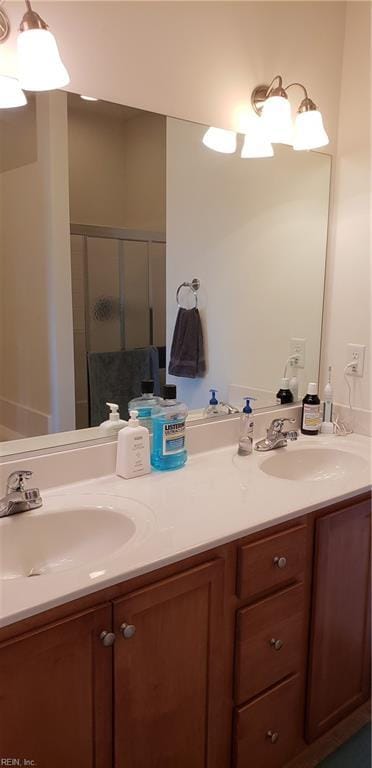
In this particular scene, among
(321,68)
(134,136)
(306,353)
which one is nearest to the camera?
(134,136)

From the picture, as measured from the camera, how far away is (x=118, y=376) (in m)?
1.53

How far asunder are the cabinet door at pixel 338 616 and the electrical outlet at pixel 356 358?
614 millimetres

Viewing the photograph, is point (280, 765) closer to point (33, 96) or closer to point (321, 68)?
point (33, 96)

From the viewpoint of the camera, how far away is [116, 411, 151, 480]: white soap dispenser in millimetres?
Result: 1408

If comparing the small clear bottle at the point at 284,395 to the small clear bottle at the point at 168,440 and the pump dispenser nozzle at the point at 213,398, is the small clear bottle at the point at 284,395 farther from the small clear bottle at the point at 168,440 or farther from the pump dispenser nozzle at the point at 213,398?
the small clear bottle at the point at 168,440

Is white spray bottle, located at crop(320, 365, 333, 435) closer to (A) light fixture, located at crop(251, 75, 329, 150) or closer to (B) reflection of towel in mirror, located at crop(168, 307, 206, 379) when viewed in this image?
(B) reflection of towel in mirror, located at crop(168, 307, 206, 379)

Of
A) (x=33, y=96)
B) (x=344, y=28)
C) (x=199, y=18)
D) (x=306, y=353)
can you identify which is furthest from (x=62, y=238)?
(x=344, y=28)

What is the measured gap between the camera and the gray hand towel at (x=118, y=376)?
4.85 ft

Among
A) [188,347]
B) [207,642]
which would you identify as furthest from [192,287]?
[207,642]

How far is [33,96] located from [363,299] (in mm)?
1289

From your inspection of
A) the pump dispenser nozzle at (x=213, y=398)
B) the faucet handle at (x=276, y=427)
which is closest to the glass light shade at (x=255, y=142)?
the pump dispenser nozzle at (x=213, y=398)

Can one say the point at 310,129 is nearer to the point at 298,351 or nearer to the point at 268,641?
the point at 298,351

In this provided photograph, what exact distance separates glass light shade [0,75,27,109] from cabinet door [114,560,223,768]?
3.70 feet

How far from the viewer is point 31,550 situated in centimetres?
116
